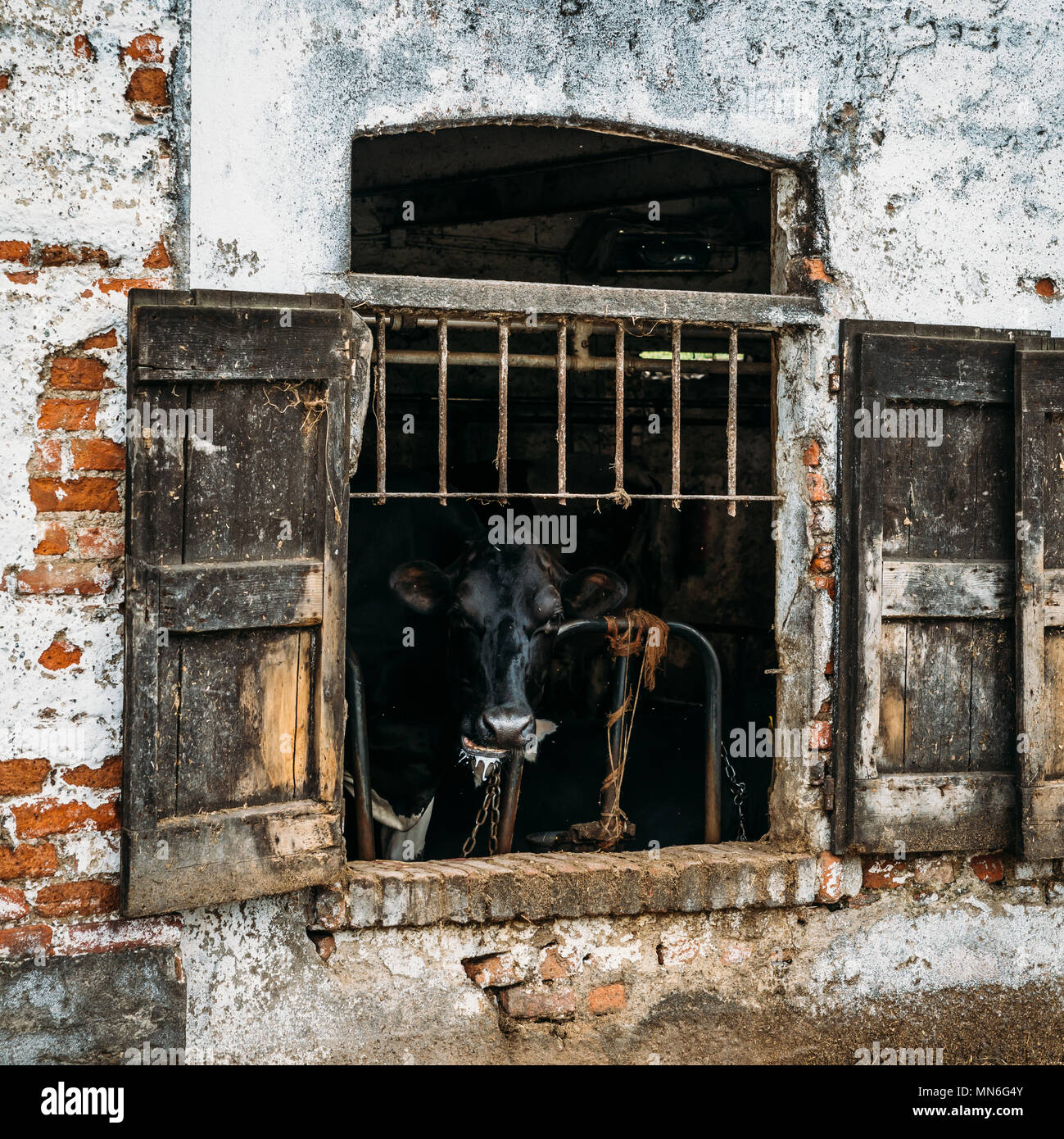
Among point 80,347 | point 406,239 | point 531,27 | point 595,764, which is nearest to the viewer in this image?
point 80,347

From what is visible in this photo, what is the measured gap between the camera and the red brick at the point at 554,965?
4.06 m

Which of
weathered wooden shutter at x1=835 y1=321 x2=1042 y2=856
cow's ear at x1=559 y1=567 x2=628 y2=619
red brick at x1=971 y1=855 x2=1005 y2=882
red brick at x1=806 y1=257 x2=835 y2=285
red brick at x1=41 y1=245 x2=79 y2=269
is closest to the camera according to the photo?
red brick at x1=41 y1=245 x2=79 y2=269

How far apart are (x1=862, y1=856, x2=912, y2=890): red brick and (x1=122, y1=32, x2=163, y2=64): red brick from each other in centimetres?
348

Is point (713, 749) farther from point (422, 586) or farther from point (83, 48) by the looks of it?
point (83, 48)

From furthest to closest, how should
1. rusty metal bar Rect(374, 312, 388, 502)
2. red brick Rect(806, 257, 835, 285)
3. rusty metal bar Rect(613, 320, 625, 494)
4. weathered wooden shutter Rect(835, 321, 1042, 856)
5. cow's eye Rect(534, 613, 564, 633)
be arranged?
cow's eye Rect(534, 613, 564, 633), red brick Rect(806, 257, 835, 285), weathered wooden shutter Rect(835, 321, 1042, 856), rusty metal bar Rect(613, 320, 625, 494), rusty metal bar Rect(374, 312, 388, 502)

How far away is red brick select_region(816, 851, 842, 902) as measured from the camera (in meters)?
4.20

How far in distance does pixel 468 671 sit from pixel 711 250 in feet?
10.4

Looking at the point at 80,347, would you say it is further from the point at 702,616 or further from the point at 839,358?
the point at 702,616

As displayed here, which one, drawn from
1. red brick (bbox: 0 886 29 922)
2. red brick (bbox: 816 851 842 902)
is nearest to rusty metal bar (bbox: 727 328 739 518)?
red brick (bbox: 816 851 842 902)

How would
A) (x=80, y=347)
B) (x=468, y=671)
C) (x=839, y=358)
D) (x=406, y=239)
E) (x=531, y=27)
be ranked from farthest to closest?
(x=406, y=239) → (x=468, y=671) → (x=839, y=358) → (x=531, y=27) → (x=80, y=347)

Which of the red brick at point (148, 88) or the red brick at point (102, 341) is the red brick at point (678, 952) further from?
the red brick at point (148, 88)

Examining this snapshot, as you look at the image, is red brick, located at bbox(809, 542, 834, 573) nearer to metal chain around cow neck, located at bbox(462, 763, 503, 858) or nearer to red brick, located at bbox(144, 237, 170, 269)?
metal chain around cow neck, located at bbox(462, 763, 503, 858)

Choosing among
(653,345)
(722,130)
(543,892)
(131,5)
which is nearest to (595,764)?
(543,892)

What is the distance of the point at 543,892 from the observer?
401cm
